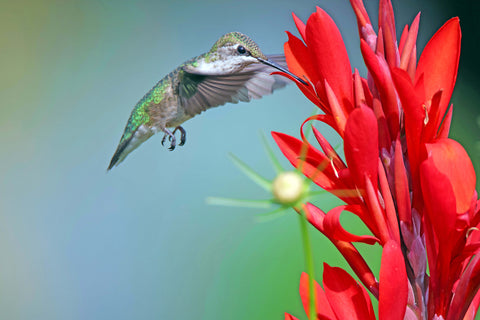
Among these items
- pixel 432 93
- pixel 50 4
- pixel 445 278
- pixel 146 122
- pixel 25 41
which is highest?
Result: pixel 50 4

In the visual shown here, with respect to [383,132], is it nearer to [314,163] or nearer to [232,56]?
[314,163]

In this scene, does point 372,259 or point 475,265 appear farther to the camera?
point 372,259

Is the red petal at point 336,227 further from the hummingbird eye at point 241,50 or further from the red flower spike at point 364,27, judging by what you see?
the hummingbird eye at point 241,50

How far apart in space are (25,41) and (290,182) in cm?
162

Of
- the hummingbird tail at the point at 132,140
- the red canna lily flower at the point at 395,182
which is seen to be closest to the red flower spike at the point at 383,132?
the red canna lily flower at the point at 395,182

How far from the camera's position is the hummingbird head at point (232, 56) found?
2.81ft

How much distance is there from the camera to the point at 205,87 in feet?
3.24

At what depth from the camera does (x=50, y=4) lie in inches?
A: 60.9

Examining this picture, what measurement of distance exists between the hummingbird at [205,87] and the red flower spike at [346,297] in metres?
0.61

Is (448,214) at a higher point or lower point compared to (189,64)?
lower

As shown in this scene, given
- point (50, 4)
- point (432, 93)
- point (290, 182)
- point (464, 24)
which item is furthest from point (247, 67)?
point (464, 24)

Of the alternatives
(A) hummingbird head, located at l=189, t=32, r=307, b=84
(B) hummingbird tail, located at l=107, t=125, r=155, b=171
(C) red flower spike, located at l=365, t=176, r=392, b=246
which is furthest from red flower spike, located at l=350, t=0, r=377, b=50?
(B) hummingbird tail, located at l=107, t=125, r=155, b=171

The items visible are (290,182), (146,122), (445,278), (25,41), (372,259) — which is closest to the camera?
(290,182)

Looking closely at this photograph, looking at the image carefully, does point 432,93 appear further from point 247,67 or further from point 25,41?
point 25,41
